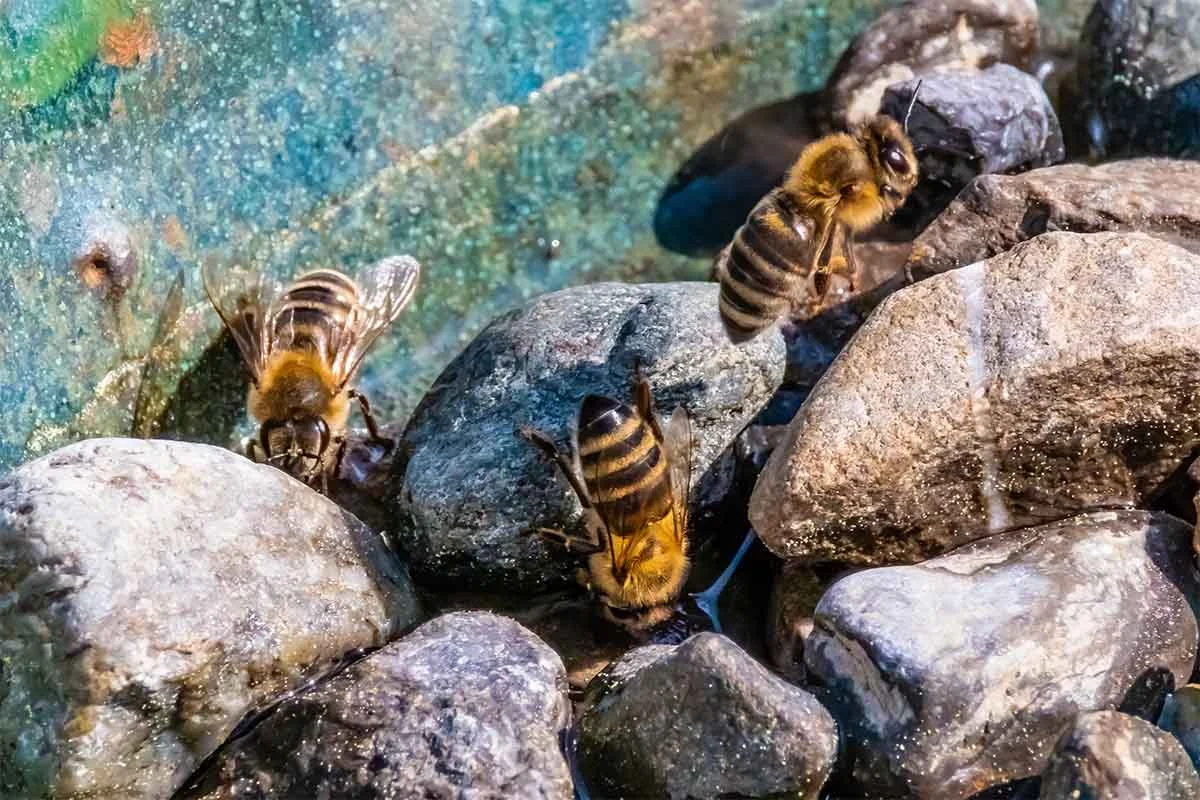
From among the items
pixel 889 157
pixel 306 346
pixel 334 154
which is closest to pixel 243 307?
pixel 306 346

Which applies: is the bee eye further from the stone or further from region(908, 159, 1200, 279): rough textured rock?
the stone

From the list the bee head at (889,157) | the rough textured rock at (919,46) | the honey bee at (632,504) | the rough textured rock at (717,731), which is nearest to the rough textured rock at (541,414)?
the honey bee at (632,504)

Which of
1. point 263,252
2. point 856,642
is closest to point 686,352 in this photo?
point 856,642

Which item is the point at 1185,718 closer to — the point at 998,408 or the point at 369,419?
the point at 998,408

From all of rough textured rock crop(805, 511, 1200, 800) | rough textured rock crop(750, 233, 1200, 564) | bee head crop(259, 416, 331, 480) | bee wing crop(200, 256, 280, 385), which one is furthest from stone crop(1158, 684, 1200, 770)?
bee wing crop(200, 256, 280, 385)

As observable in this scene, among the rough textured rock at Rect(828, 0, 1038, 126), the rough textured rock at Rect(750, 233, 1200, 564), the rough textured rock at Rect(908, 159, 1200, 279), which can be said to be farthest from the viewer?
the rough textured rock at Rect(828, 0, 1038, 126)

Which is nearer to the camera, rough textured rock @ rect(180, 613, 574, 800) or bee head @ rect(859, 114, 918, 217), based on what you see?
rough textured rock @ rect(180, 613, 574, 800)
